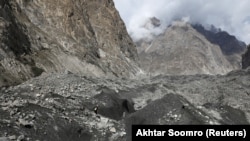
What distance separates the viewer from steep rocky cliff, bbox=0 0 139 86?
4162 centimetres

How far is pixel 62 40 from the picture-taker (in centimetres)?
5678

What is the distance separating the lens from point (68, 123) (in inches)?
826

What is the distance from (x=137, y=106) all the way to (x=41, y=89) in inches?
273

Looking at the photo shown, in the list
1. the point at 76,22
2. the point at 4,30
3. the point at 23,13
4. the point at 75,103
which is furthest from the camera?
the point at 76,22

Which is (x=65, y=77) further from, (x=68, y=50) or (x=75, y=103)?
(x=68, y=50)

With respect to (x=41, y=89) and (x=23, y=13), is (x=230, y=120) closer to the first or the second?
(x=41, y=89)

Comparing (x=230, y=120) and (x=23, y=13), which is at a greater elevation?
(x=23, y=13)

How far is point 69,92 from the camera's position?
27.7 m

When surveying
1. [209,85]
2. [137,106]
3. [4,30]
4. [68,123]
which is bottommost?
[68,123]

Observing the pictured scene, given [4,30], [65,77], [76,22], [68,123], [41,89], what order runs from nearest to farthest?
[68,123] < [41,89] < [65,77] < [4,30] < [76,22]

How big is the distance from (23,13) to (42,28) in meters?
4.51

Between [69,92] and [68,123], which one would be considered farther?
[69,92]

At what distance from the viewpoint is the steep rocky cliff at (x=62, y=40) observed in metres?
41.6

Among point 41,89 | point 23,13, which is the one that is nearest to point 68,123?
point 41,89
